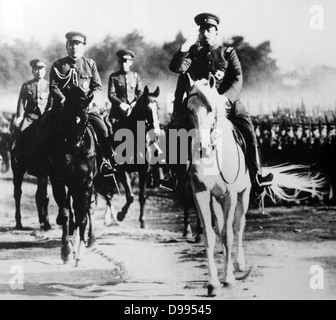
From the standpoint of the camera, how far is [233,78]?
4816 millimetres

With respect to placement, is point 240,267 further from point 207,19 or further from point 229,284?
point 207,19

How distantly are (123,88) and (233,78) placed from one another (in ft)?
A: 2.97

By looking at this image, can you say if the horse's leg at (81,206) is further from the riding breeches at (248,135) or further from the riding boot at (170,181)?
the riding breeches at (248,135)

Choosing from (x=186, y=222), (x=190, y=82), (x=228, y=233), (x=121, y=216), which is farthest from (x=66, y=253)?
(x=190, y=82)

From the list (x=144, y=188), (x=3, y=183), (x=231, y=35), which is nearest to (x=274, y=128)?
(x=231, y=35)

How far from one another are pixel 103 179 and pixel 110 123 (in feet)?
1.50

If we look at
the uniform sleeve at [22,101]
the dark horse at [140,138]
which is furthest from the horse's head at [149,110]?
the uniform sleeve at [22,101]

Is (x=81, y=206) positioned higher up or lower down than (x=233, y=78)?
Answer: lower down

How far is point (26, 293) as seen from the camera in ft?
16.1

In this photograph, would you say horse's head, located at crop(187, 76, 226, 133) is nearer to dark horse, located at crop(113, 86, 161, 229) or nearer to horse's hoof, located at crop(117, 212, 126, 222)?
dark horse, located at crop(113, 86, 161, 229)

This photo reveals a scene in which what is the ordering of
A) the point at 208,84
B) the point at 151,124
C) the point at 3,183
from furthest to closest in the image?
the point at 3,183 < the point at 151,124 < the point at 208,84

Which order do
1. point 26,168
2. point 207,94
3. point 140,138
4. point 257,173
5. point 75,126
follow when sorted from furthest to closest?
point 26,168 → point 140,138 → point 257,173 → point 75,126 → point 207,94

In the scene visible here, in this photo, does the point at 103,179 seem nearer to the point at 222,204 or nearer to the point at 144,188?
the point at 144,188

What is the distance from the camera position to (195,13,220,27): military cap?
4.90 m
